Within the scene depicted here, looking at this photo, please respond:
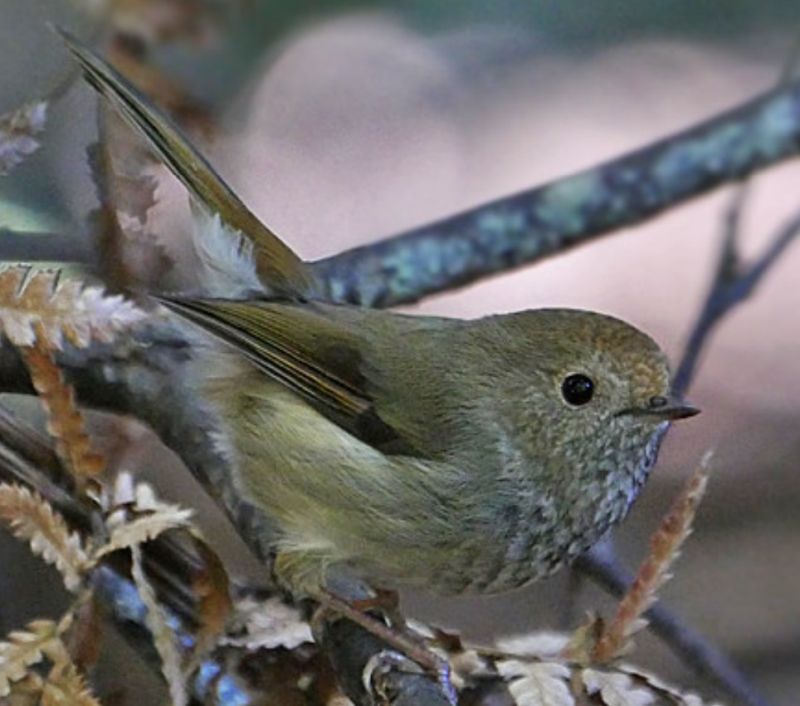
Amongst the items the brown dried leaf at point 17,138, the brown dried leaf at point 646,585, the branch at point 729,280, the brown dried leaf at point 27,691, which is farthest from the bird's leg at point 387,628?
the branch at point 729,280

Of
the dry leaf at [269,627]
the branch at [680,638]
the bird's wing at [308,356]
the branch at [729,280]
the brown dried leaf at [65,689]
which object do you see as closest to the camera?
the brown dried leaf at [65,689]

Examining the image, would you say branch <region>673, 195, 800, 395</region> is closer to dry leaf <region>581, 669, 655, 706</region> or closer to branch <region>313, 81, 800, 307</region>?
branch <region>313, 81, 800, 307</region>

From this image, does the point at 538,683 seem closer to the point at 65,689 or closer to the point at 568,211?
the point at 65,689

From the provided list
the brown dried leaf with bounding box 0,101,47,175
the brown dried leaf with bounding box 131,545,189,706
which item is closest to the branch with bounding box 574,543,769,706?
the brown dried leaf with bounding box 131,545,189,706

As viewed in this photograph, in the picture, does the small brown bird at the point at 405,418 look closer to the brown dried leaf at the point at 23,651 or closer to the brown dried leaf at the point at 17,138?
the brown dried leaf at the point at 17,138

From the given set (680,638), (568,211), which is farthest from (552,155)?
(680,638)

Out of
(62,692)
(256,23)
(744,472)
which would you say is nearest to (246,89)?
(256,23)

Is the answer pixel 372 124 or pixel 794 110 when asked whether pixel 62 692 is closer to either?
pixel 372 124
